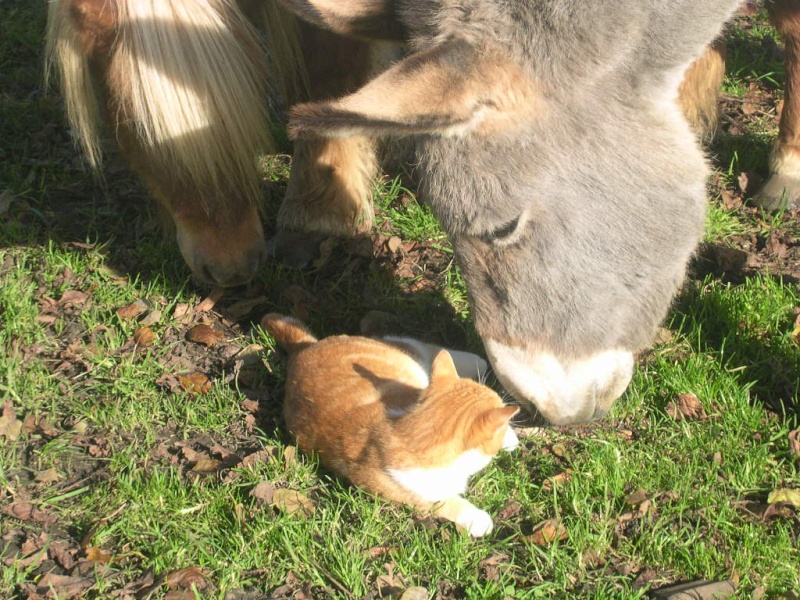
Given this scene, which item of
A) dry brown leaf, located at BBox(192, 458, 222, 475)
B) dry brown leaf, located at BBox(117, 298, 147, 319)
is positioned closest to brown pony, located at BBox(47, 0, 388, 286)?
dry brown leaf, located at BBox(117, 298, 147, 319)

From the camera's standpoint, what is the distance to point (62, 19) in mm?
A: 3598

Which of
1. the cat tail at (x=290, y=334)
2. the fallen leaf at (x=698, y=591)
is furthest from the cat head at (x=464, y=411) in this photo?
the cat tail at (x=290, y=334)

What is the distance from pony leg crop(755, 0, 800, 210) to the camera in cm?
459

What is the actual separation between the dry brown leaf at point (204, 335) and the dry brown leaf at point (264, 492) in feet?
3.27

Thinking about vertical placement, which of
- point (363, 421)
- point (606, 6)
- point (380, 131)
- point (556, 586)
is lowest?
point (556, 586)

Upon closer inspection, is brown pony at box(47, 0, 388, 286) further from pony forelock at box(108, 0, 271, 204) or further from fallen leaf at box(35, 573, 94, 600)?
fallen leaf at box(35, 573, 94, 600)

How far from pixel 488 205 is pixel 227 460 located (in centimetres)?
147

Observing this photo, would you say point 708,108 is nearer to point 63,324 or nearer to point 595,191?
point 595,191

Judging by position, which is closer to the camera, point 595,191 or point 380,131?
point 380,131

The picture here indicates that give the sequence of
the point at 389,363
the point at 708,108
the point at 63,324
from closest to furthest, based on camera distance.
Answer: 1. the point at 389,363
2. the point at 63,324
3. the point at 708,108

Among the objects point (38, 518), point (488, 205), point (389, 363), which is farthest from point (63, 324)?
point (488, 205)

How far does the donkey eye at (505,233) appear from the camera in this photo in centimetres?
284

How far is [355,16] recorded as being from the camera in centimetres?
306

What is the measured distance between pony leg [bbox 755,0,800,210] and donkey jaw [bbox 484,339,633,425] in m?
2.03
